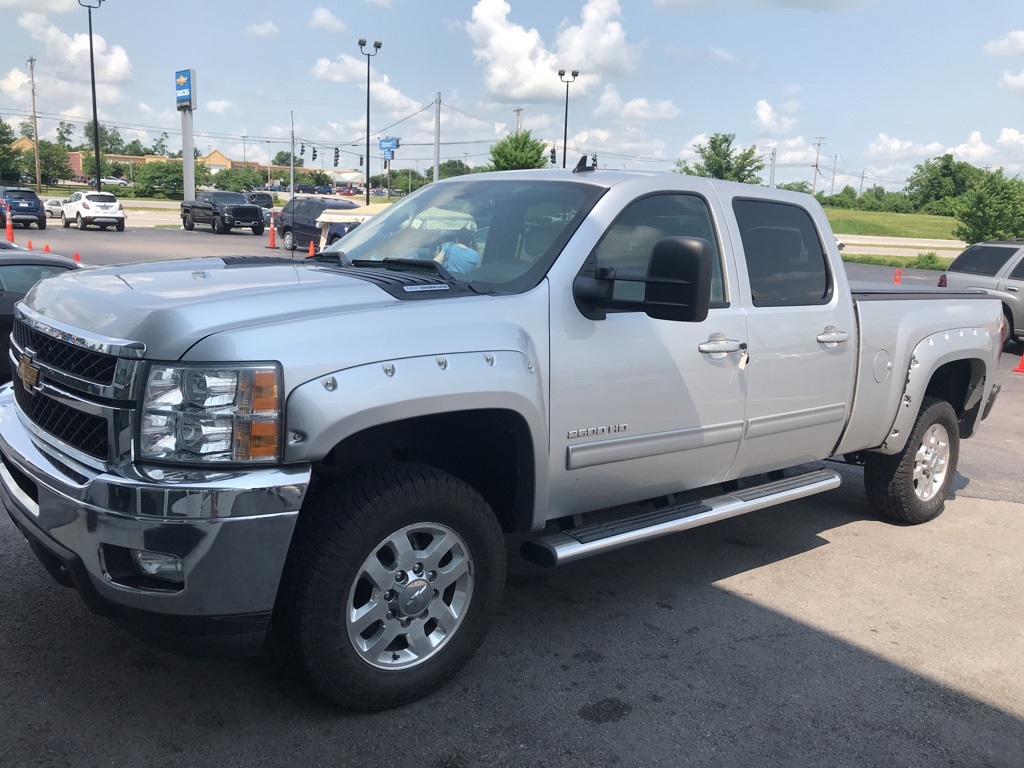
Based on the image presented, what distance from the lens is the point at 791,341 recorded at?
445cm

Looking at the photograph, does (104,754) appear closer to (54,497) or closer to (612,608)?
(54,497)

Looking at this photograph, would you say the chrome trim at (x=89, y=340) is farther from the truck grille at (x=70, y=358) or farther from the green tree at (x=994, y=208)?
the green tree at (x=994, y=208)

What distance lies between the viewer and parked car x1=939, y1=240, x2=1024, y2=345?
1316 cm

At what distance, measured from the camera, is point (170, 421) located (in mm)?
2730

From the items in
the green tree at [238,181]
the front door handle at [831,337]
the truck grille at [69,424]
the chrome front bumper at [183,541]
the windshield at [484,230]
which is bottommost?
the chrome front bumper at [183,541]

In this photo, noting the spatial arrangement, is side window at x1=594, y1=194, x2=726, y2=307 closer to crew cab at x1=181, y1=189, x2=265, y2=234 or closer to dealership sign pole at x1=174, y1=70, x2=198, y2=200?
crew cab at x1=181, y1=189, x2=265, y2=234

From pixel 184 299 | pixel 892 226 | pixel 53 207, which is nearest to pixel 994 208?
pixel 184 299

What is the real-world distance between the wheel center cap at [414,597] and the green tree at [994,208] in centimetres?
3234

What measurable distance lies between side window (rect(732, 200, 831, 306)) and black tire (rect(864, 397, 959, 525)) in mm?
1341

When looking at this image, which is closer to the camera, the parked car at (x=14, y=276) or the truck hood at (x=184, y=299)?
the truck hood at (x=184, y=299)

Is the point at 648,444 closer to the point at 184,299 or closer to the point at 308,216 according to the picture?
the point at 184,299

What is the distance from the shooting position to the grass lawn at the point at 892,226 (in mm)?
62625

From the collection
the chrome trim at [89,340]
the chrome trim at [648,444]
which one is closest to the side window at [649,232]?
the chrome trim at [648,444]

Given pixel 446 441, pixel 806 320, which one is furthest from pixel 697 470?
pixel 446 441
